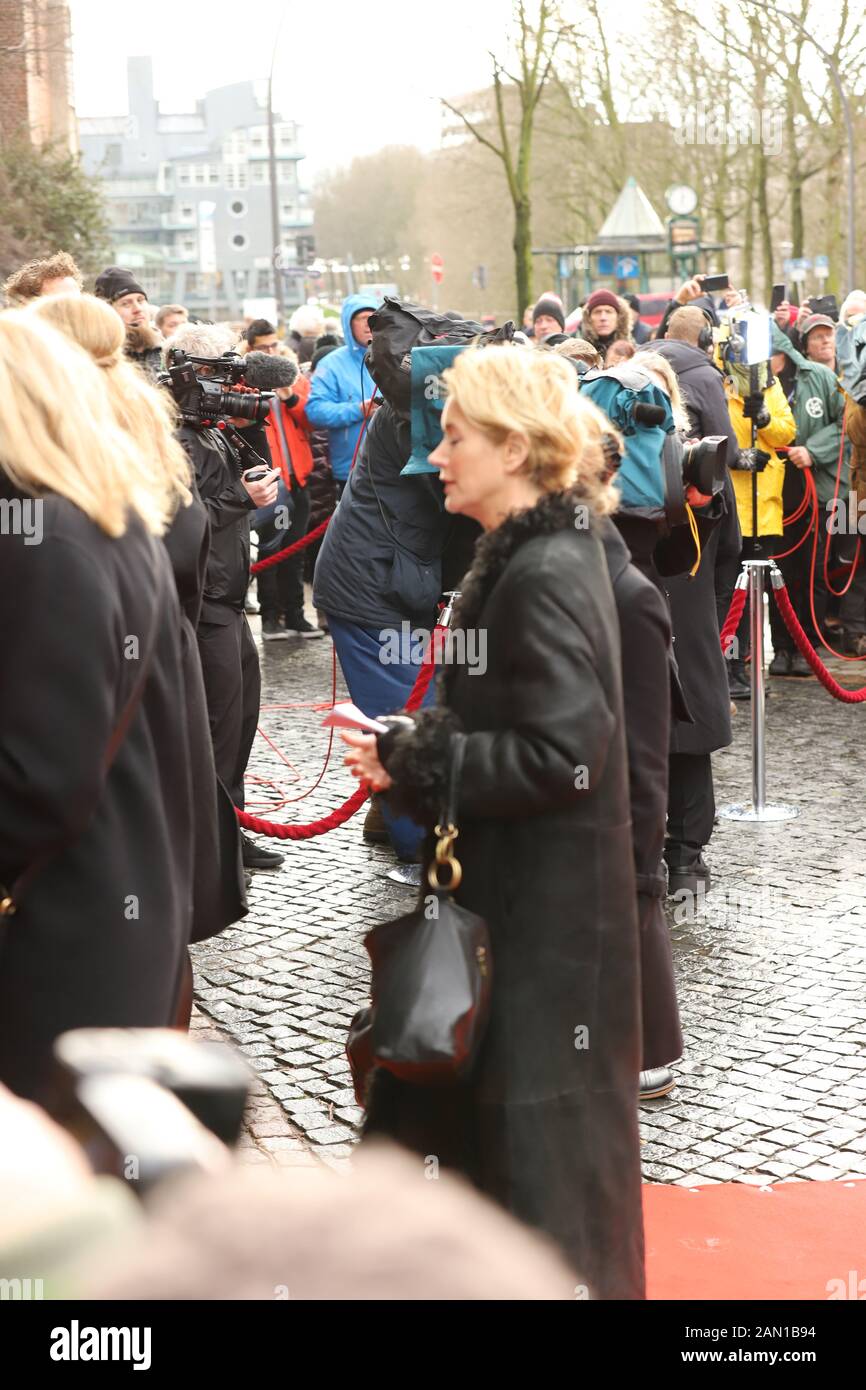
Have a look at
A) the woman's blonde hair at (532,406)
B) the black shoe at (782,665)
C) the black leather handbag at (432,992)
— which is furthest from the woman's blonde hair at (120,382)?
the black shoe at (782,665)

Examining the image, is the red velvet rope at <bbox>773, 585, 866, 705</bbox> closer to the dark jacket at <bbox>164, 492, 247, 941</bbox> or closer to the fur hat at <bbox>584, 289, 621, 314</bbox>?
the fur hat at <bbox>584, 289, 621, 314</bbox>

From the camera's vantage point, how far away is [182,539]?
446 cm

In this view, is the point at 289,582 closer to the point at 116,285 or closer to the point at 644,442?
the point at 116,285

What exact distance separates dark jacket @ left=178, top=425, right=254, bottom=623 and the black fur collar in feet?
11.4

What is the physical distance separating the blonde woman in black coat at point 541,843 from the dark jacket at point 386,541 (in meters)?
3.72

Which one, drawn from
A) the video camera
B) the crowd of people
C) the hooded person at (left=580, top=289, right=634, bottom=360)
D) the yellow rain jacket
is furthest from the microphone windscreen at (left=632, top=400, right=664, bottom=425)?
the hooded person at (left=580, top=289, right=634, bottom=360)

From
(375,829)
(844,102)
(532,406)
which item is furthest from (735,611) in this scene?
(844,102)

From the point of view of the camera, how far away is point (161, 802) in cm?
283

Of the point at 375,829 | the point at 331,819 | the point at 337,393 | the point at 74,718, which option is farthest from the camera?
the point at 337,393

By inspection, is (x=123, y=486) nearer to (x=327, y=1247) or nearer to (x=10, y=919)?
(x=10, y=919)

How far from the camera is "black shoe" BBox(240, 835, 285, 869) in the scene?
7.48 metres

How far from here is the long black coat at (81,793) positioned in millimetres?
2576

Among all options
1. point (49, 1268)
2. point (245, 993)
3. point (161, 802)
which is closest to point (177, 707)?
point (161, 802)

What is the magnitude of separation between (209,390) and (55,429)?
355 cm
